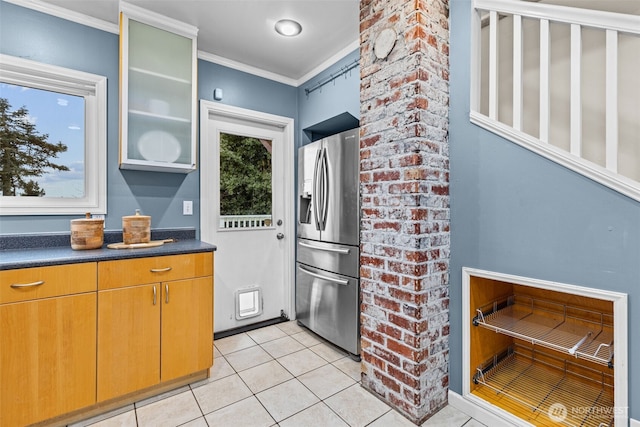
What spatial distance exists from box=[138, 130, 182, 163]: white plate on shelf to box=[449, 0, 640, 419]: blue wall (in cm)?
195

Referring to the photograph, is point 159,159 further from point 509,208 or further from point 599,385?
point 599,385

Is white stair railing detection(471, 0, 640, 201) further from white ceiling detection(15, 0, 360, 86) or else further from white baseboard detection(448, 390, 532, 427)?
white baseboard detection(448, 390, 532, 427)

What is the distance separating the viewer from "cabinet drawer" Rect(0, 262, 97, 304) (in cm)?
149

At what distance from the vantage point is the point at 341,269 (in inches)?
97.9

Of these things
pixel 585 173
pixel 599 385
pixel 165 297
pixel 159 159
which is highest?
pixel 159 159

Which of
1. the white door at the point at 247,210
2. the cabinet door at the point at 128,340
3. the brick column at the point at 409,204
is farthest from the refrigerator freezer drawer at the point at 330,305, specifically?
→ the cabinet door at the point at 128,340

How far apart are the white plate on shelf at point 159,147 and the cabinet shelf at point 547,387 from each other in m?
2.52

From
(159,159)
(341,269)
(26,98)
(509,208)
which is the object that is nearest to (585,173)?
(509,208)

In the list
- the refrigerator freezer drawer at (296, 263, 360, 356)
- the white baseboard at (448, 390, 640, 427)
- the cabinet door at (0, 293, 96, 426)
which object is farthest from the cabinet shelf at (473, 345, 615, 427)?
the cabinet door at (0, 293, 96, 426)

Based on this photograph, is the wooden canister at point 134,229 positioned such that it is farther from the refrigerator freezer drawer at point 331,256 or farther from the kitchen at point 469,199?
the refrigerator freezer drawer at point 331,256

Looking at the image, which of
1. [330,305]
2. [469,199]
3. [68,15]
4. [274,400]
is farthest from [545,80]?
[68,15]

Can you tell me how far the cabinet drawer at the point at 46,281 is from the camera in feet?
4.90

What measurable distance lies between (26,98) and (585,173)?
330 cm

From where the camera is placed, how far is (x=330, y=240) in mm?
2582
